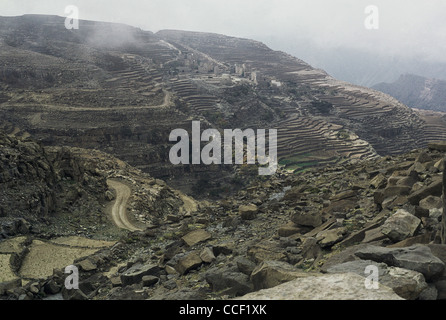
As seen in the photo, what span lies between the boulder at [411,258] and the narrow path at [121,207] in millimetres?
15748

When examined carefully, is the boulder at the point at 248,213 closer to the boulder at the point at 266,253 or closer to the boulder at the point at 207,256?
the boulder at the point at 207,256

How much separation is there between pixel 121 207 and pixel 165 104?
36574mm

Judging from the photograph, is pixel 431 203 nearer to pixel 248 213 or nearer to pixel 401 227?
pixel 401 227

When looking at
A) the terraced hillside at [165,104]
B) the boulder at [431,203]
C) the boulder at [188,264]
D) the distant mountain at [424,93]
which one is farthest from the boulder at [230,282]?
the distant mountain at [424,93]

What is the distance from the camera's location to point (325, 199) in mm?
12695

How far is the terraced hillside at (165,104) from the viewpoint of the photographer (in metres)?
48.1

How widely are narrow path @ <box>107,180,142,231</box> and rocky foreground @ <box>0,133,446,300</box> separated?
2.71m

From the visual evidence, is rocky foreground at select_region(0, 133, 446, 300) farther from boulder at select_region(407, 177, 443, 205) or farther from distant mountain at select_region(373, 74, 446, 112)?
distant mountain at select_region(373, 74, 446, 112)

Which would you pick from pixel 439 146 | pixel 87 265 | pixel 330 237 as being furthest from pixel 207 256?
pixel 439 146

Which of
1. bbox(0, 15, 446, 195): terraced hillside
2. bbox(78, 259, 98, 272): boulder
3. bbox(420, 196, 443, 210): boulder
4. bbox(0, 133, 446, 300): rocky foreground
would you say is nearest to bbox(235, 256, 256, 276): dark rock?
bbox(0, 133, 446, 300): rocky foreground

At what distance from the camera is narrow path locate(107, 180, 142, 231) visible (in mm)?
20047

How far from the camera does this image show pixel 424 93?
18600 cm

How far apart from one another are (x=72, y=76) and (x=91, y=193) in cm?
4569
